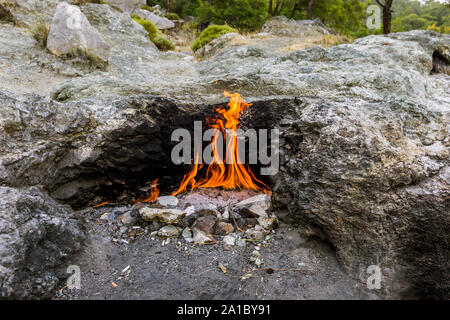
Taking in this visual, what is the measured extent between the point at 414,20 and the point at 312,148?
45.3m

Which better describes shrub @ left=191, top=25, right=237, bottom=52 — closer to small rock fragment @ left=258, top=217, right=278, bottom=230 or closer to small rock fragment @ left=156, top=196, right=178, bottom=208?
small rock fragment @ left=156, top=196, right=178, bottom=208

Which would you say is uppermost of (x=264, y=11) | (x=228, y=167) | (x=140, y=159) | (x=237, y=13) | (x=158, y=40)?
(x=264, y=11)

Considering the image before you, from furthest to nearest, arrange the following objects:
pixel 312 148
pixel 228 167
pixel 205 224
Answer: pixel 228 167 < pixel 205 224 < pixel 312 148

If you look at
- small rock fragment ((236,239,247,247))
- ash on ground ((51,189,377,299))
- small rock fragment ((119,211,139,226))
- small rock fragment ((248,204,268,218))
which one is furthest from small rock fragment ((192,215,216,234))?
small rock fragment ((119,211,139,226))

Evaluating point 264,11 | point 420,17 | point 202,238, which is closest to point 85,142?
point 202,238

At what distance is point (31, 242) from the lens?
2.19 meters

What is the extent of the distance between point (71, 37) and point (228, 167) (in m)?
5.09

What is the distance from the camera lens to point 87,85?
4137 mm

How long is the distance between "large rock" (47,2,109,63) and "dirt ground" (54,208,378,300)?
4.81 metres

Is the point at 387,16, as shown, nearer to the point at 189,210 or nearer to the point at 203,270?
the point at 189,210

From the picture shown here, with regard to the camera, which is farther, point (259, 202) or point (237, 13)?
point (237, 13)

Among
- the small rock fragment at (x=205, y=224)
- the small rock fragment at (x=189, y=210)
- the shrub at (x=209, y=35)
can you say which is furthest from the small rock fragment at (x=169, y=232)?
the shrub at (x=209, y=35)

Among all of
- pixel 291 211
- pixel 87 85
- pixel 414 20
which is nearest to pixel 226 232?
pixel 291 211
